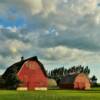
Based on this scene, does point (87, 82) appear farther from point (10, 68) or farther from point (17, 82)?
point (17, 82)

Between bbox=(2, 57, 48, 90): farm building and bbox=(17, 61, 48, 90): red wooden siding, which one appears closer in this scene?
bbox=(2, 57, 48, 90): farm building

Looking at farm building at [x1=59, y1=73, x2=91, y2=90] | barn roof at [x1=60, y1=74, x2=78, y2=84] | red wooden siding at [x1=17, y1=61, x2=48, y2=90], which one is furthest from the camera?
barn roof at [x1=60, y1=74, x2=78, y2=84]

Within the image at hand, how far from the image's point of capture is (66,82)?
132375 mm

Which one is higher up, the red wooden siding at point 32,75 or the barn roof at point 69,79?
the barn roof at point 69,79

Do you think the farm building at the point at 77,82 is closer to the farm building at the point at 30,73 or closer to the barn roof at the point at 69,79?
the barn roof at the point at 69,79

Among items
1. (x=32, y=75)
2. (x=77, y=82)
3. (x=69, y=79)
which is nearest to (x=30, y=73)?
(x=32, y=75)

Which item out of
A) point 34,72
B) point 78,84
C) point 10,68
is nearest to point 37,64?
point 34,72

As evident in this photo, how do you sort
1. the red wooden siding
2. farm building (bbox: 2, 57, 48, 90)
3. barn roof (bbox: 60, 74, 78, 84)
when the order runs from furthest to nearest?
barn roof (bbox: 60, 74, 78, 84) < the red wooden siding < farm building (bbox: 2, 57, 48, 90)

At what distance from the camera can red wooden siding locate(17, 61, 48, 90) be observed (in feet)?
317

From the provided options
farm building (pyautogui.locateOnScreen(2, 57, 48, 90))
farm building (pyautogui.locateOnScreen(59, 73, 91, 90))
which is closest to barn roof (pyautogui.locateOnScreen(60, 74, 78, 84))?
farm building (pyautogui.locateOnScreen(59, 73, 91, 90))

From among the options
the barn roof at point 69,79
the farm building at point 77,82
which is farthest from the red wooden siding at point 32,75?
the barn roof at point 69,79

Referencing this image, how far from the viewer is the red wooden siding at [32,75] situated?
317 feet

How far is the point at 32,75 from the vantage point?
98.7 metres

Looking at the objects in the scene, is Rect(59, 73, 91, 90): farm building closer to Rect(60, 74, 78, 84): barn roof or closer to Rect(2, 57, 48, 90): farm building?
Rect(60, 74, 78, 84): barn roof
